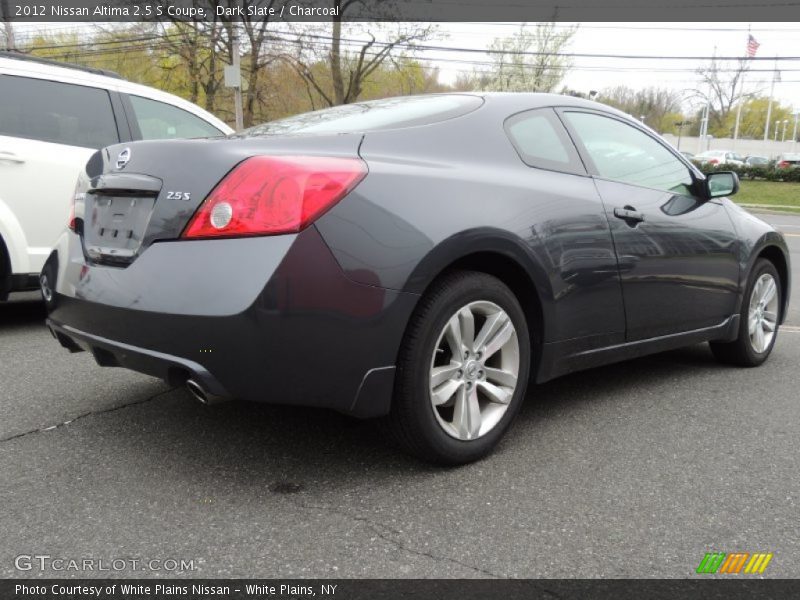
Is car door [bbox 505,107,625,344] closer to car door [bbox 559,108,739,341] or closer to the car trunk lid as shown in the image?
car door [bbox 559,108,739,341]

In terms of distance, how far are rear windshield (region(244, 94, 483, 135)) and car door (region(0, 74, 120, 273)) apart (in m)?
2.29

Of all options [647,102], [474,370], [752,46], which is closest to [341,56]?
[752,46]

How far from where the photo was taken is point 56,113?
5.12m

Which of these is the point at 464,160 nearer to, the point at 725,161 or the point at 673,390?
the point at 673,390

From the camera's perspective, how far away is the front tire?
2559 mm

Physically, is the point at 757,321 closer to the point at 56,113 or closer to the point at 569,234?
the point at 569,234

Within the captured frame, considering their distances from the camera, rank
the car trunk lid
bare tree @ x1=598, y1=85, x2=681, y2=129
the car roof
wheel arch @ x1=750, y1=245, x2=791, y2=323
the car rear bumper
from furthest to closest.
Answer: bare tree @ x1=598, y1=85, x2=681, y2=129
the car roof
wheel arch @ x1=750, y1=245, x2=791, y2=323
the car trunk lid
the car rear bumper

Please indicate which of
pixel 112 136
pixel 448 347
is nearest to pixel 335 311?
pixel 448 347

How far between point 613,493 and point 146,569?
1577 millimetres

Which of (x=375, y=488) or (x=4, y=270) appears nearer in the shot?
(x=375, y=488)

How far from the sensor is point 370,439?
304cm

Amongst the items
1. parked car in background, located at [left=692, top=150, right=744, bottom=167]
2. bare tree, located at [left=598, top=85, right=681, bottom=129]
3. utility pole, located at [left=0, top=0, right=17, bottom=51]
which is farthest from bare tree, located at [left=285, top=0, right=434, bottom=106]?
bare tree, located at [left=598, top=85, right=681, bottom=129]

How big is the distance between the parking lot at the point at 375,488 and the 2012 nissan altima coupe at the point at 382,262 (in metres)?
0.30

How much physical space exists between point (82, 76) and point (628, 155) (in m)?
3.98
